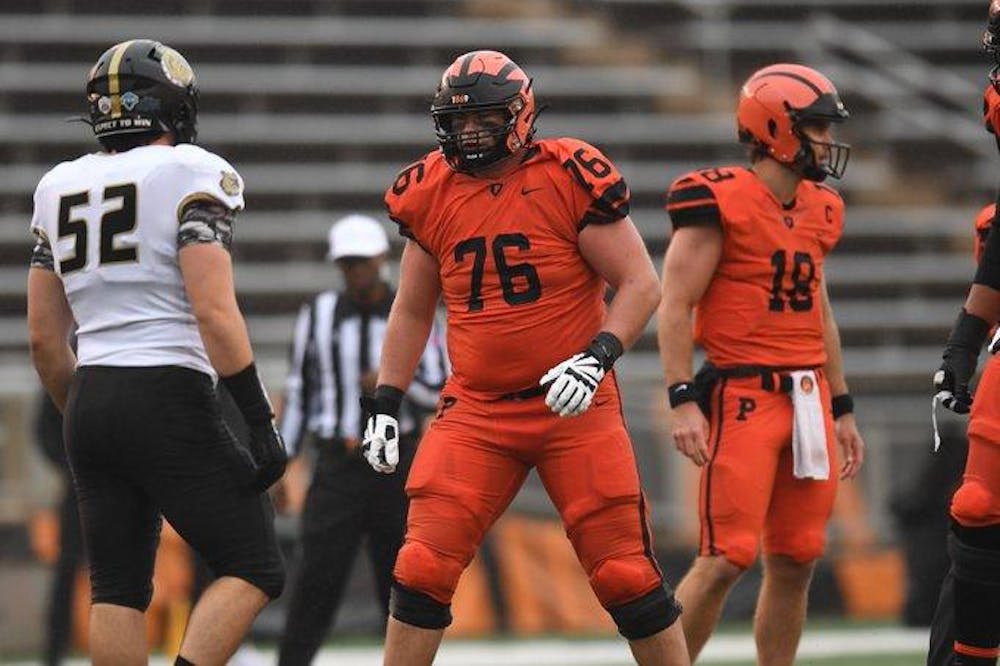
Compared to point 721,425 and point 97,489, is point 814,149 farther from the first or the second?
point 97,489

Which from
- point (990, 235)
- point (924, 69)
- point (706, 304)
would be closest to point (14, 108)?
point (924, 69)

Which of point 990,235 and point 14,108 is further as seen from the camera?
point 14,108

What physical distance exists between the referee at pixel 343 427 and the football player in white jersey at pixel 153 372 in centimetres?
179

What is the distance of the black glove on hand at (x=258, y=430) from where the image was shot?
5.24 meters

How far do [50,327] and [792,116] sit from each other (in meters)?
2.27

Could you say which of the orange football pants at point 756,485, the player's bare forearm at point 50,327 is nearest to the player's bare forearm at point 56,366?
the player's bare forearm at point 50,327

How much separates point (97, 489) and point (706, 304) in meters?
1.96

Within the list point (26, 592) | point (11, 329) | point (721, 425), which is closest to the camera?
point (721, 425)

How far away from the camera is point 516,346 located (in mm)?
5367

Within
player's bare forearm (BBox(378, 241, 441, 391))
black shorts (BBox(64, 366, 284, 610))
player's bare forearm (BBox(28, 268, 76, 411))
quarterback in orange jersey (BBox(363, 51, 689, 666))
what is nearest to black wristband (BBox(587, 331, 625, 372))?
quarterback in orange jersey (BBox(363, 51, 689, 666))

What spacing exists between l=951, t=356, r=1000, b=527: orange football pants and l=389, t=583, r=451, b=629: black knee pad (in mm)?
1298

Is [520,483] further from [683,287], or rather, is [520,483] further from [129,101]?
[129,101]

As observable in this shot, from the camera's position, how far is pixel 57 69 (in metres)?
15.6

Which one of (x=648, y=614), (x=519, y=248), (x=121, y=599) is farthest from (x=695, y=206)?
(x=121, y=599)
